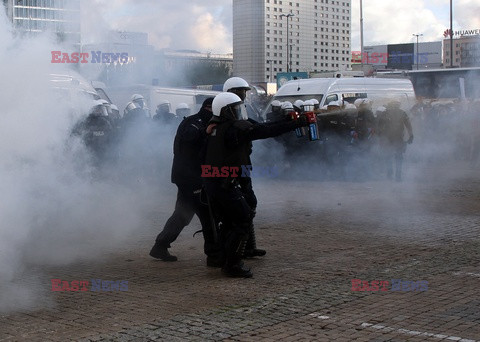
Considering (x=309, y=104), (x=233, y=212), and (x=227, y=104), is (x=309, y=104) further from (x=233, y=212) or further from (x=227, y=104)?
(x=233, y=212)

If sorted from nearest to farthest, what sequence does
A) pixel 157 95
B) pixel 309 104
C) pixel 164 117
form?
1. pixel 164 117
2. pixel 157 95
3. pixel 309 104

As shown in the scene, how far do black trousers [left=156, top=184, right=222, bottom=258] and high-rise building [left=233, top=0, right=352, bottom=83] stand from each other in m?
3.91

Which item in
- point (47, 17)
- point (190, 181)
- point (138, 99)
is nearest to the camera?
point (190, 181)

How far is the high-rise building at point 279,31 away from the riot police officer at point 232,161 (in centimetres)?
415

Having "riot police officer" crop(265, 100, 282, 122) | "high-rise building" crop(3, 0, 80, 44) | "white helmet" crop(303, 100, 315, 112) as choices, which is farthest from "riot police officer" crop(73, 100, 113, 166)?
"white helmet" crop(303, 100, 315, 112)

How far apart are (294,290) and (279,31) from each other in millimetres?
7642

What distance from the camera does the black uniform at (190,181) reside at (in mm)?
7715

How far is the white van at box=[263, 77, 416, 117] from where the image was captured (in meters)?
19.0

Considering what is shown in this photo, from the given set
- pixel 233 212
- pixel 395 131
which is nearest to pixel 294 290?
pixel 233 212

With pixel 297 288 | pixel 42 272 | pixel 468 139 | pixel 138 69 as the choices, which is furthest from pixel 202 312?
pixel 468 139

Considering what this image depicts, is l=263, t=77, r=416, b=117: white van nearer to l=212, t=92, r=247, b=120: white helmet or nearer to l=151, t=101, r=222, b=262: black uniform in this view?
l=151, t=101, r=222, b=262: black uniform

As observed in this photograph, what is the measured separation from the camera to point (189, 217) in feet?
26.5

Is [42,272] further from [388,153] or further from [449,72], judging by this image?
[449,72]

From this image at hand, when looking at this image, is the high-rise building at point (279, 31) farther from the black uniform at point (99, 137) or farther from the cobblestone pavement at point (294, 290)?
the cobblestone pavement at point (294, 290)
